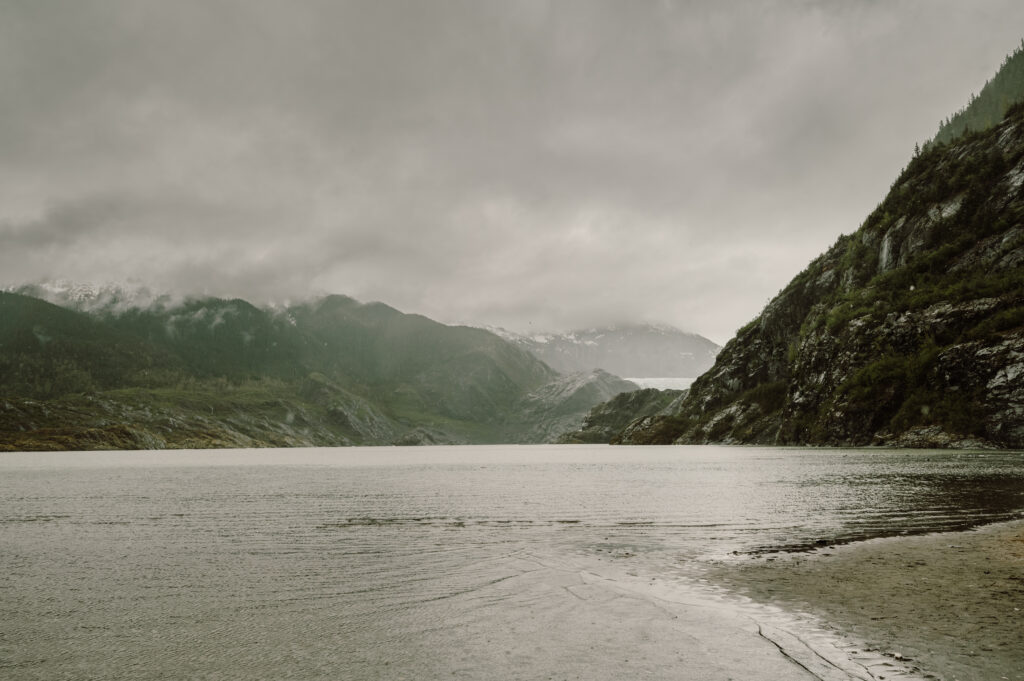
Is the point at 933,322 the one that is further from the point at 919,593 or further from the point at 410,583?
the point at 410,583

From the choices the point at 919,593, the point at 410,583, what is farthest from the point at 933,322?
the point at 410,583

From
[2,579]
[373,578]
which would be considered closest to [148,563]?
[2,579]

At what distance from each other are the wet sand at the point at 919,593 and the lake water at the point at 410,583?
6.82 ft

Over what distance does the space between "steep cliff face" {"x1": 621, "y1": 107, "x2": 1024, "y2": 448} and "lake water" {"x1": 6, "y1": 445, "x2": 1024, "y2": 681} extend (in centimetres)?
9280

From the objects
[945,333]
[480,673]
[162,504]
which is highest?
[945,333]

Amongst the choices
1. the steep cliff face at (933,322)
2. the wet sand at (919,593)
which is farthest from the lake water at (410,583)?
the steep cliff face at (933,322)

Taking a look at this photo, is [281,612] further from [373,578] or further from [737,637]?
[737,637]

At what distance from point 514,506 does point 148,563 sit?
24149mm

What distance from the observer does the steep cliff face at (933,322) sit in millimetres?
114938

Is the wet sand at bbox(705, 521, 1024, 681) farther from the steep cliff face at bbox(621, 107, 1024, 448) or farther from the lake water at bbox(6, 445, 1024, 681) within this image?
the steep cliff face at bbox(621, 107, 1024, 448)

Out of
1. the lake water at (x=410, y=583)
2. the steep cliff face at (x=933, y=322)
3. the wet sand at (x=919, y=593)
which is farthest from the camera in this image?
the steep cliff face at (x=933, y=322)

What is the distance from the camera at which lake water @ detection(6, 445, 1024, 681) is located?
11.1 metres

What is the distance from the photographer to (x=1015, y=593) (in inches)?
574

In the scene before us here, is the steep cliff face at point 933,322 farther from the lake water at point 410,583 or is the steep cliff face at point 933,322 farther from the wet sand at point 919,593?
the wet sand at point 919,593
